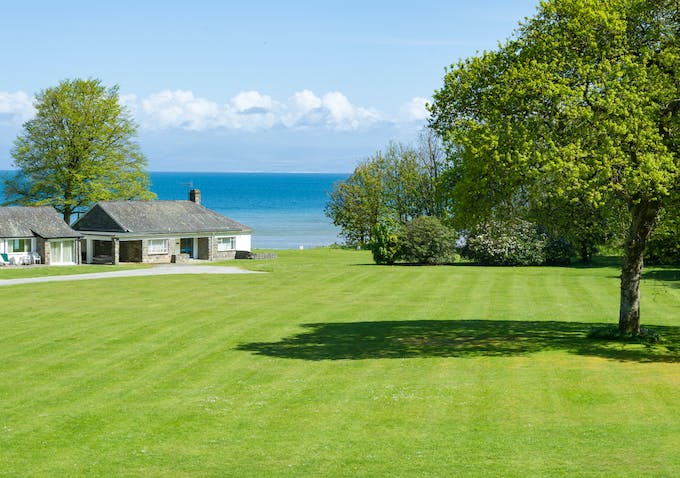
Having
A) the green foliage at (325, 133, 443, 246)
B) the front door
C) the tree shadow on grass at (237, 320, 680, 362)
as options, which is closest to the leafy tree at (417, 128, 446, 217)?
the green foliage at (325, 133, 443, 246)

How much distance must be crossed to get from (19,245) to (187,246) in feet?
54.2

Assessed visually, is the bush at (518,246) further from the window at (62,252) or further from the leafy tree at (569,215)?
the leafy tree at (569,215)

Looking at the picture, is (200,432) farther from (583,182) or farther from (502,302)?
(502,302)

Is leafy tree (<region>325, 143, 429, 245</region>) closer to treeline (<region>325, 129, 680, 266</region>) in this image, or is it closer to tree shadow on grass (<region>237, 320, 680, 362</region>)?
treeline (<region>325, 129, 680, 266</region>)

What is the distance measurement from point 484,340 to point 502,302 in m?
11.4

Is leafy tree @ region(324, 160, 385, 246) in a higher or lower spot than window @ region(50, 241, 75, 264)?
higher

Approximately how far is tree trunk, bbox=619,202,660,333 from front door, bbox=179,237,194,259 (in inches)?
2282

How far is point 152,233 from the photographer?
73.0 metres

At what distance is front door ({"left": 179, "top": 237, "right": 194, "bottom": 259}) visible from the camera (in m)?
78.2

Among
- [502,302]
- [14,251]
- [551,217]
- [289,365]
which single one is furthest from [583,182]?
[14,251]

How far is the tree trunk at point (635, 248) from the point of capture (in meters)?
23.9

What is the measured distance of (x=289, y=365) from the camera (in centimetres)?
2283

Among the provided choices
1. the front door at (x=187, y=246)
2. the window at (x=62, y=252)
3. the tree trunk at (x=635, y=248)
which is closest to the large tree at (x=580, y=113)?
the tree trunk at (x=635, y=248)

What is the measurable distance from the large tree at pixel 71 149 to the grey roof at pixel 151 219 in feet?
20.6
